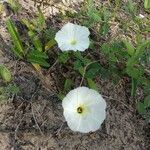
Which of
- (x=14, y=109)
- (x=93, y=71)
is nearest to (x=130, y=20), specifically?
(x=93, y=71)

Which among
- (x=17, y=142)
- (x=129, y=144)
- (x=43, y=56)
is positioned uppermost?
(x=43, y=56)

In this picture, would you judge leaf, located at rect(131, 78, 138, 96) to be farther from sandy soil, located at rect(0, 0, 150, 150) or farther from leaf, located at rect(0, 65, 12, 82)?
leaf, located at rect(0, 65, 12, 82)

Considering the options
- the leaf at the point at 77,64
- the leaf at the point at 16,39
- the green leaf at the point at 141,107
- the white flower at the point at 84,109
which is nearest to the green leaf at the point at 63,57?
the leaf at the point at 77,64

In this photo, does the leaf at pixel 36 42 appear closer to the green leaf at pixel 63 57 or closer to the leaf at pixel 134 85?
the green leaf at pixel 63 57

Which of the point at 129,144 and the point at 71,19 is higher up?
the point at 71,19

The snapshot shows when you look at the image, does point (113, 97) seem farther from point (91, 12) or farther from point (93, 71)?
point (91, 12)

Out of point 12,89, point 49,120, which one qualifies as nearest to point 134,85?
point 49,120
